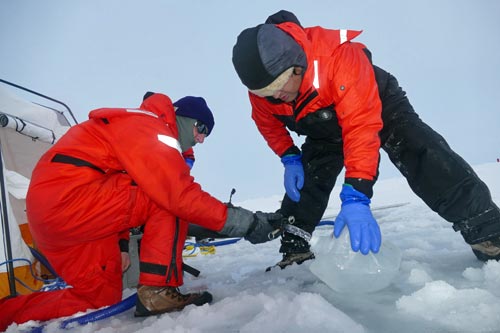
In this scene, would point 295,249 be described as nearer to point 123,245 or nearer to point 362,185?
point 362,185

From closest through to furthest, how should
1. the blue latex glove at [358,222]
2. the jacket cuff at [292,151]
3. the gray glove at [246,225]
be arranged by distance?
the blue latex glove at [358,222]
the gray glove at [246,225]
the jacket cuff at [292,151]

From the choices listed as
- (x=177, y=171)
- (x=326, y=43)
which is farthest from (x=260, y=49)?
(x=177, y=171)

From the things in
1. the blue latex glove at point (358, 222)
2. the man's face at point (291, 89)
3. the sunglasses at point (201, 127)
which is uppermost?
the man's face at point (291, 89)

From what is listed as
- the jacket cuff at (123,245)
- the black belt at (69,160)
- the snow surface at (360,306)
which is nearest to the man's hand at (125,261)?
the jacket cuff at (123,245)

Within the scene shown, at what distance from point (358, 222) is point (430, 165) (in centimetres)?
58

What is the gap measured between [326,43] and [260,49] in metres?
0.40

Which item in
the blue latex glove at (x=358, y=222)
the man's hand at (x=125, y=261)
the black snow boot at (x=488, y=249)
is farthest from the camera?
the man's hand at (x=125, y=261)

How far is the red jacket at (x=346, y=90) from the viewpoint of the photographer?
1649 millimetres

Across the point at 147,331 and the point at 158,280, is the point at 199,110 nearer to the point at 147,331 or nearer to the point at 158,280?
the point at 158,280

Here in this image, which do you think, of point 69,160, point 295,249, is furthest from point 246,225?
point 69,160

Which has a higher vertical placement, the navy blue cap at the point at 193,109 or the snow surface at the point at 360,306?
the navy blue cap at the point at 193,109

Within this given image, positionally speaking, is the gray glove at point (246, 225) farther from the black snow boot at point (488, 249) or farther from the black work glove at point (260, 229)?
the black snow boot at point (488, 249)

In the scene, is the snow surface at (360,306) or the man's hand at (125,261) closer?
the snow surface at (360,306)

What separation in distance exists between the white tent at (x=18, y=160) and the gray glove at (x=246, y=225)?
2.23 m
